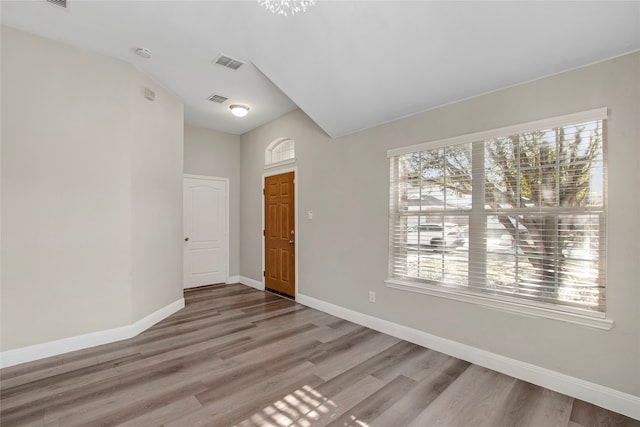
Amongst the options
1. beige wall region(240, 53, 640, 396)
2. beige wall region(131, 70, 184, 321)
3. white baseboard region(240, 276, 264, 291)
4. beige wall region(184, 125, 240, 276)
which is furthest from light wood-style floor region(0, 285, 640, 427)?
beige wall region(184, 125, 240, 276)

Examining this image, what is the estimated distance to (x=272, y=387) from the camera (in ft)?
7.80

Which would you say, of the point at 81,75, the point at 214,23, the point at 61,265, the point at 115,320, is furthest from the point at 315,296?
the point at 81,75

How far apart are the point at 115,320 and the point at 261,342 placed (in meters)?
1.61

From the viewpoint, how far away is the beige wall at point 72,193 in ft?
8.80

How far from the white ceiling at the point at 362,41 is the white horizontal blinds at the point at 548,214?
585 mm

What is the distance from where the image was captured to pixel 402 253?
338 cm

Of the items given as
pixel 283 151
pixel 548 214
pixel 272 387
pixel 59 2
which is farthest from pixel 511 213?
pixel 59 2

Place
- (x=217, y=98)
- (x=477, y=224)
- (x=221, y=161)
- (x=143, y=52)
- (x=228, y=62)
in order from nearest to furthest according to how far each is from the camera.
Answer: (x=477, y=224) → (x=143, y=52) → (x=228, y=62) → (x=217, y=98) → (x=221, y=161)

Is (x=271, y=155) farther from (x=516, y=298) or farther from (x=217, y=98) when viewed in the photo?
(x=516, y=298)

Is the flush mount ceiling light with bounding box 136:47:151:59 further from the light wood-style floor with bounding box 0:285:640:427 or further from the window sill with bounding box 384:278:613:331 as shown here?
the window sill with bounding box 384:278:613:331

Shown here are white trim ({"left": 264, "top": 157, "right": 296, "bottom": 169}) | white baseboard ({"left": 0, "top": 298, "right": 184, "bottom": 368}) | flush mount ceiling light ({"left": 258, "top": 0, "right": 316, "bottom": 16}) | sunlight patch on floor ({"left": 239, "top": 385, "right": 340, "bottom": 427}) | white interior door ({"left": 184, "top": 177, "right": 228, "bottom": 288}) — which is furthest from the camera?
white interior door ({"left": 184, "top": 177, "right": 228, "bottom": 288})

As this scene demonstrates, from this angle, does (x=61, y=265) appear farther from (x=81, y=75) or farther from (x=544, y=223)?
(x=544, y=223)

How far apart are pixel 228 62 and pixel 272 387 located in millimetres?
3223

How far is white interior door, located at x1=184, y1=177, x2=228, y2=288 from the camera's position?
17.9 feet
